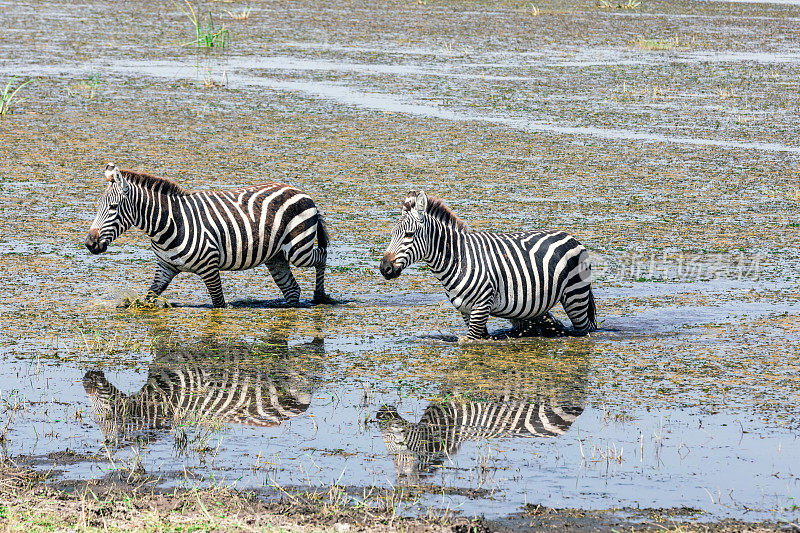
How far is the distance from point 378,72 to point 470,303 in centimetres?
1622

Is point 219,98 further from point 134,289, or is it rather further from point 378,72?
point 134,289

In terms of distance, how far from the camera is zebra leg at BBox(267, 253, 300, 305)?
Answer: 33.6 feet

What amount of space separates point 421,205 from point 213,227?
79.5 inches

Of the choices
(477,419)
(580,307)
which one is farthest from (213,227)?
(477,419)

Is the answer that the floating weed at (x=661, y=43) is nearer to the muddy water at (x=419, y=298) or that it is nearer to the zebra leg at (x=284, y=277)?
the muddy water at (x=419, y=298)

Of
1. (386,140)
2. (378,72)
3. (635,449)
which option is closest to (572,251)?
(635,449)

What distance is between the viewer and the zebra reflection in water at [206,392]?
7.11 meters

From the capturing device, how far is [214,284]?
32.7ft

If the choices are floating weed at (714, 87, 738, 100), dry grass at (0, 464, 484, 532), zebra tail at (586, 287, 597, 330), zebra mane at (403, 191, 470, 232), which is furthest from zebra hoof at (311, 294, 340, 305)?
floating weed at (714, 87, 738, 100)

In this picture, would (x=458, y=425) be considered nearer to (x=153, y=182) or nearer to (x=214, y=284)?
(x=214, y=284)

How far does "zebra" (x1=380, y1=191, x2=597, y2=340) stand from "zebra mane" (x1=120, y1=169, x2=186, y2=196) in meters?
2.21

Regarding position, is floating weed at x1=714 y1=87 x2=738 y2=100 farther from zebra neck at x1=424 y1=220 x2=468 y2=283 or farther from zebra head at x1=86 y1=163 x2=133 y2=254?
zebra head at x1=86 y1=163 x2=133 y2=254

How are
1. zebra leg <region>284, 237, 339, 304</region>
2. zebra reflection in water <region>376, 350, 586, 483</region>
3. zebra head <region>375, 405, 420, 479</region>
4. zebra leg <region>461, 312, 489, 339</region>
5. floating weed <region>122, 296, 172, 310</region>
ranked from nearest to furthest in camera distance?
zebra head <region>375, 405, 420, 479</region>
zebra reflection in water <region>376, 350, 586, 483</region>
zebra leg <region>461, 312, 489, 339</region>
floating weed <region>122, 296, 172, 310</region>
zebra leg <region>284, 237, 339, 304</region>

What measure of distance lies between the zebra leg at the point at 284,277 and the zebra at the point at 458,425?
299 cm
